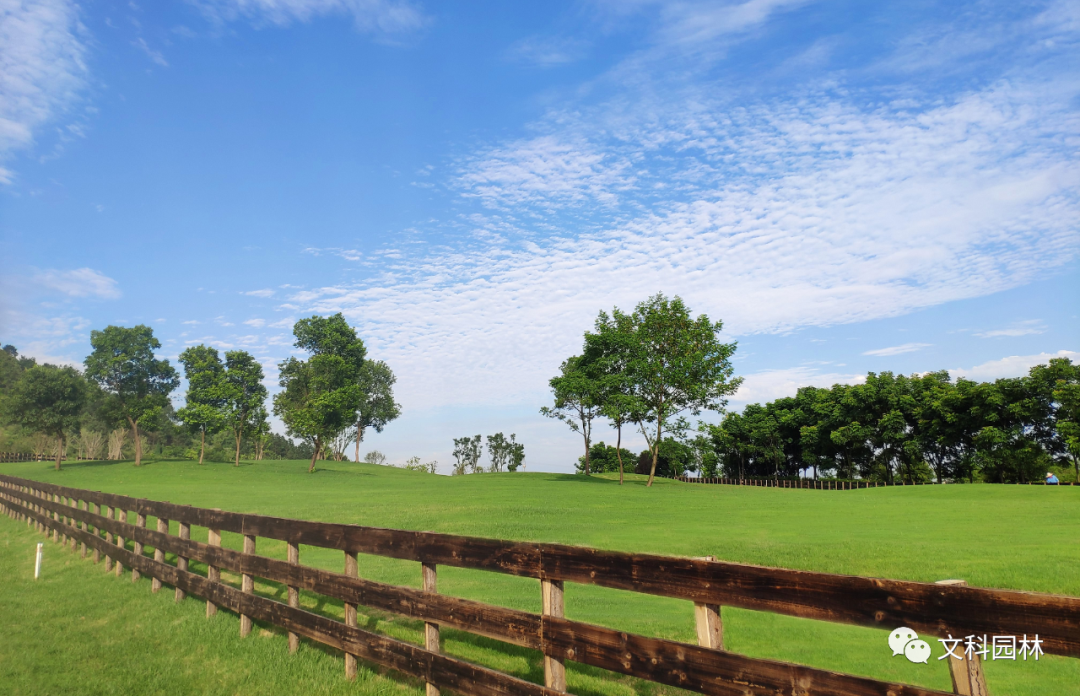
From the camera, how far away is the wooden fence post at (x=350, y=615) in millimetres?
6777

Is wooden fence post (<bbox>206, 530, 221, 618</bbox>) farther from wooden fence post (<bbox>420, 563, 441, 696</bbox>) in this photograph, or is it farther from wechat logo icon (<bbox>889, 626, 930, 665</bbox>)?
wechat logo icon (<bbox>889, 626, 930, 665</bbox>)

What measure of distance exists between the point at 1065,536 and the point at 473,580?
18.3 metres

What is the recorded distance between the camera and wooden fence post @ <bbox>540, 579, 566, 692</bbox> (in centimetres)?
496

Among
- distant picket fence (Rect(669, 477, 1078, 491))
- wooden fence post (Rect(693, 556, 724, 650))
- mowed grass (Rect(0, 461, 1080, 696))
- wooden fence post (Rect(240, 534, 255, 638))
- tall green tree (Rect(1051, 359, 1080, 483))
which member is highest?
tall green tree (Rect(1051, 359, 1080, 483))

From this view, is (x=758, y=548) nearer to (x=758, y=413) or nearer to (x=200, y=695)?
(x=200, y=695)

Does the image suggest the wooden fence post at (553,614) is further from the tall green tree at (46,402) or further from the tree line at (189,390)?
the tall green tree at (46,402)

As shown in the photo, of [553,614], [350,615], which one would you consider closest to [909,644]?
[553,614]

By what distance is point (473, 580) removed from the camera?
536 inches

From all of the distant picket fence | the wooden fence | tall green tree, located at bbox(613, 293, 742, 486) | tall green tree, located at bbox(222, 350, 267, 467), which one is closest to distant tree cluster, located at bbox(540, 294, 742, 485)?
tall green tree, located at bbox(613, 293, 742, 486)

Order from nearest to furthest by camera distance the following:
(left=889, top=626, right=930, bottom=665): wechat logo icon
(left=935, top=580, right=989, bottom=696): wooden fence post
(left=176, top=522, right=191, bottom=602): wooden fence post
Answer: (left=935, top=580, right=989, bottom=696): wooden fence post → (left=889, top=626, right=930, bottom=665): wechat logo icon → (left=176, top=522, right=191, bottom=602): wooden fence post

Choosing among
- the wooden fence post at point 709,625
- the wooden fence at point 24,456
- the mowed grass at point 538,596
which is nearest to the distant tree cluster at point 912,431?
the mowed grass at point 538,596

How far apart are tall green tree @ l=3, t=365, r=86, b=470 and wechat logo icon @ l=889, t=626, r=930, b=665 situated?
84.3 meters

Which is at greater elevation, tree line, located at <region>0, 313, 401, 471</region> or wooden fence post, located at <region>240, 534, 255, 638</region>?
tree line, located at <region>0, 313, 401, 471</region>

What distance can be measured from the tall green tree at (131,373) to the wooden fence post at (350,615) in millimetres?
76673
